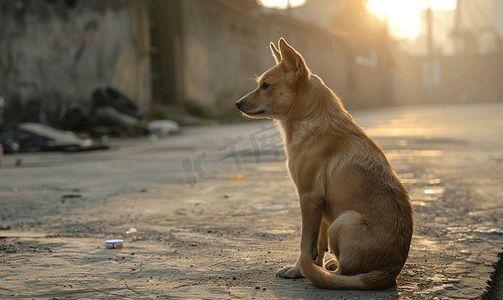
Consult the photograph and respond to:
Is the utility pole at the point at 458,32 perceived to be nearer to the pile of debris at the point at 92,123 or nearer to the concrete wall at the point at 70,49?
the concrete wall at the point at 70,49

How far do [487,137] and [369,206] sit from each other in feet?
31.8

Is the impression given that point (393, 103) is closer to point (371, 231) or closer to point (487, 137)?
point (487, 137)

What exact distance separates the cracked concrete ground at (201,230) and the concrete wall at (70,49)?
686 centimetres

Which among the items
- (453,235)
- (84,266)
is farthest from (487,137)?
(84,266)

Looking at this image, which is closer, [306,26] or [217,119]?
[217,119]

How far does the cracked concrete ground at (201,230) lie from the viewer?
96.1 inches

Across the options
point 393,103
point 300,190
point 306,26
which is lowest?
point 393,103

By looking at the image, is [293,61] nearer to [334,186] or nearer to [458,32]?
[334,186]

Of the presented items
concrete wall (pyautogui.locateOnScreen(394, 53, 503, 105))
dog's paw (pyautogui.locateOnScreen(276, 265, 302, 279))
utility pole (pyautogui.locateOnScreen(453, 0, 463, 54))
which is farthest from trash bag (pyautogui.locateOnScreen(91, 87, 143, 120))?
utility pole (pyautogui.locateOnScreen(453, 0, 463, 54))

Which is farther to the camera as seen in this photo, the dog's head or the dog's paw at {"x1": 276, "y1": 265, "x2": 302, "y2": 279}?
the dog's head

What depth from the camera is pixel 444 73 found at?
1831 inches

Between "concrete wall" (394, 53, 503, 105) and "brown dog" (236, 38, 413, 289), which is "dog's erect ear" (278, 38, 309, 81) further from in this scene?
"concrete wall" (394, 53, 503, 105)

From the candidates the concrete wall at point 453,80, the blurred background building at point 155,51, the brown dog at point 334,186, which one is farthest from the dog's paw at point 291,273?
the concrete wall at point 453,80

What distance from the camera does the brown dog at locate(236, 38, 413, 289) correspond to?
2.39 metres
